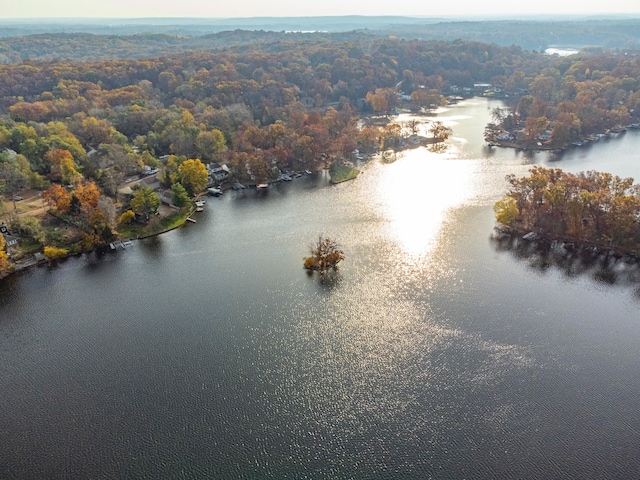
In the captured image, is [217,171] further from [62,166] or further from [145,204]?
[62,166]

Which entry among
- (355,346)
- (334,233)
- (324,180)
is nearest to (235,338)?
(355,346)

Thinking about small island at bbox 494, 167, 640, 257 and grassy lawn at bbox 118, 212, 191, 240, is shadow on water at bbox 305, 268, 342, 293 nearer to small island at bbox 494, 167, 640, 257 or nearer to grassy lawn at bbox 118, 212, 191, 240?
grassy lawn at bbox 118, 212, 191, 240

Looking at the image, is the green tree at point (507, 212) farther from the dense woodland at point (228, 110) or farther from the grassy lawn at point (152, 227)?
Answer: the grassy lawn at point (152, 227)

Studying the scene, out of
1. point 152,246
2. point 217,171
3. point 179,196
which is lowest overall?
point 152,246

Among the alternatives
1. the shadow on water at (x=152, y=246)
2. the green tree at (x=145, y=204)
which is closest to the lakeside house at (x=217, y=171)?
the green tree at (x=145, y=204)

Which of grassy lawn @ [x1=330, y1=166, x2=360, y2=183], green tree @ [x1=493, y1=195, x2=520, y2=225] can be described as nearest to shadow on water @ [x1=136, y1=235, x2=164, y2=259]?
grassy lawn @ [x1=330, y1=166, x2=360, y2=183]

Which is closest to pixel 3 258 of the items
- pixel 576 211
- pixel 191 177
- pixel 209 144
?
pixel 191 177
